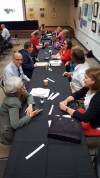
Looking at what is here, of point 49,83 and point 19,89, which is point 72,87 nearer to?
point 49,83

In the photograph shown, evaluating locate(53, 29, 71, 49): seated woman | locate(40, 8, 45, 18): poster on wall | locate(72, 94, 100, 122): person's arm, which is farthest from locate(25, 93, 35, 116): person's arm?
locate(40, 8, 45, 18): poster on wall

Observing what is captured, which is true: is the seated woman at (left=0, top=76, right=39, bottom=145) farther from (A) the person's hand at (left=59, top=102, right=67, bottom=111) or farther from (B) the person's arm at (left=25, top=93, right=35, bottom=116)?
(A) the person's hand at (left=59, top=102, right=67, bottom=111)

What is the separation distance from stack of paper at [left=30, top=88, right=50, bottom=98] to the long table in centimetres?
66

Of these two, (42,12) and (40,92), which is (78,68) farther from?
(42,12)

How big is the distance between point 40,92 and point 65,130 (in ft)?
3.64

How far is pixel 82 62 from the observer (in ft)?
10.7

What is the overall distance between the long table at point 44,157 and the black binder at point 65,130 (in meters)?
0.04

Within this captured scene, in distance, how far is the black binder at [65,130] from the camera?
186cm

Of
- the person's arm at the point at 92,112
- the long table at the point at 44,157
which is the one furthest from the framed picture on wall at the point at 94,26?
the long table at the point at 44,157

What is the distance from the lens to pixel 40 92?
296 centimetres

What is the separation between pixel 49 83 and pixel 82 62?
1.93 ft

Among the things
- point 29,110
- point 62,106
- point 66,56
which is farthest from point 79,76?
point 66,56

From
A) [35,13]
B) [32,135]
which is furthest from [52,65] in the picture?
[35,13]

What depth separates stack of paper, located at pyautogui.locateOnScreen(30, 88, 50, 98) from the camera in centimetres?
286
